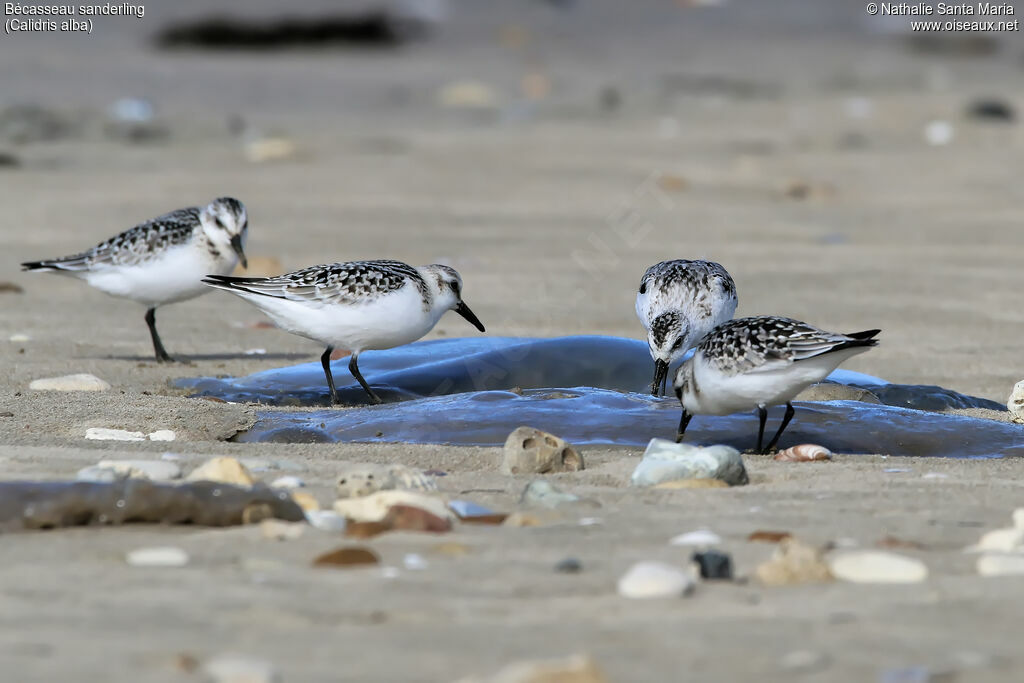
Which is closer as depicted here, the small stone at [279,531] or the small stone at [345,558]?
the small stone at [345,558]

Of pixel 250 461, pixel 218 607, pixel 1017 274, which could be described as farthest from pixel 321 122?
pixel 218 607

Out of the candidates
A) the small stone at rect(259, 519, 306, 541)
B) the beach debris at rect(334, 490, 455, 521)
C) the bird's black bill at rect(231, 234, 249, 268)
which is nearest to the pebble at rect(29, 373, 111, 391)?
the bird's black bill at rect(231, 234, 249, 268)

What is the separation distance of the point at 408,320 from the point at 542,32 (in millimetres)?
18356

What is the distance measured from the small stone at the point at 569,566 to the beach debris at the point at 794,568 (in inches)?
17.0

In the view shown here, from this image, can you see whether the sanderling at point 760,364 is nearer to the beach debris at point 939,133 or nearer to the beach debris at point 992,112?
the beach debris at point 939,133

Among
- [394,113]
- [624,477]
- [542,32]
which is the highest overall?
[542,32]

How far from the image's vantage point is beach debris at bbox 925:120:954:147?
666 inches

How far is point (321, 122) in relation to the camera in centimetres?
1827

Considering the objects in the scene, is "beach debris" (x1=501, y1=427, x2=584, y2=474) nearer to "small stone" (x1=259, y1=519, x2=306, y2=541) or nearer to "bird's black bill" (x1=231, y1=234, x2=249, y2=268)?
"small stone" (x1=259, y1=519, x2=306, y2=541)

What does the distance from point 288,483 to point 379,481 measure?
348 mm

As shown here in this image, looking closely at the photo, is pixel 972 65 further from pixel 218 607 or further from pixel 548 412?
pixel 218 607

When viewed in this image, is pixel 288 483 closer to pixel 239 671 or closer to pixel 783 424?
pixel 239 671

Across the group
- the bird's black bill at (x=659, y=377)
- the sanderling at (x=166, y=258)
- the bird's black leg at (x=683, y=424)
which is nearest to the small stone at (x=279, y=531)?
the bird's black leg at (x=683, y=424)

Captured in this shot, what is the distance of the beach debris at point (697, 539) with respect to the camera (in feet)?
12.8
